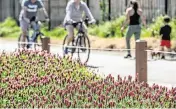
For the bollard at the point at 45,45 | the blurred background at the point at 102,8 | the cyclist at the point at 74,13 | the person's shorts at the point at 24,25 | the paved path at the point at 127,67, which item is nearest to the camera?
the bollard at the point at 45,45

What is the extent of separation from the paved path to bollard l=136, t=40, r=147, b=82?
5.01ft

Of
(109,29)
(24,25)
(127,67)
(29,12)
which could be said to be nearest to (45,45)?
(127,67)

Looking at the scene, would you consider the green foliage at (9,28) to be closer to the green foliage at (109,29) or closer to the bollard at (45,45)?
the green foliage at (109,29)

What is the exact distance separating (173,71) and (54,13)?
16.9 metres

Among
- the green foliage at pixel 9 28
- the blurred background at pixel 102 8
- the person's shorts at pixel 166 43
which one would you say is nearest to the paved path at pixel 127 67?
the person's shorts at pixel 166 43

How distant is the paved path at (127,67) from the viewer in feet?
47.6

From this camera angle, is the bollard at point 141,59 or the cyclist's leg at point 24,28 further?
the cyclist's leg at point 24,28

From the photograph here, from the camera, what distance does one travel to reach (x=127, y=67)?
16984mm

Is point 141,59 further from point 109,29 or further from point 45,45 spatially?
point 109,29

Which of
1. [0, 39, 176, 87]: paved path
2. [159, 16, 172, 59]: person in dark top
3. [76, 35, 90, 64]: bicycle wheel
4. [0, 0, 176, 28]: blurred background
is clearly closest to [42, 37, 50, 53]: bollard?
[0, 39, 176, 87]: paved path

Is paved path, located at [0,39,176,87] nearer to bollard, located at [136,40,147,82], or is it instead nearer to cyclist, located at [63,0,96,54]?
cyclist, located at [63,0,96,54]

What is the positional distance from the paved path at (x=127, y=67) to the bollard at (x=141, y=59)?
5.01 feet

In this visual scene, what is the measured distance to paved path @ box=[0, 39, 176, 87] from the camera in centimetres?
1449

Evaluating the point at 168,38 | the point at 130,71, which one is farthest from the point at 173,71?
the point at 168,38
